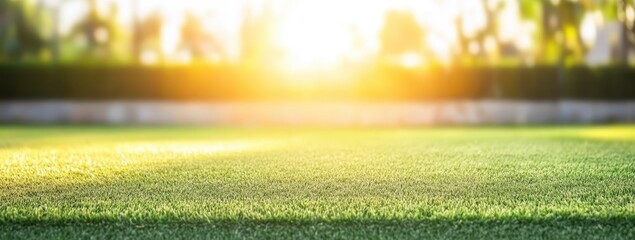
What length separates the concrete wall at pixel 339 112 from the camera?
1512 cm

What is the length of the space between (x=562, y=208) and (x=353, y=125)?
1228cm

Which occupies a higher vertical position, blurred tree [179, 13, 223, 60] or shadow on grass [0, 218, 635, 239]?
blurred tree [179, 13, 223, 60]

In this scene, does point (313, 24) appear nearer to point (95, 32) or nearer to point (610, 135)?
point (95, 32)

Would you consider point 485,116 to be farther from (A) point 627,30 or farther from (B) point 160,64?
(B) point 160,64

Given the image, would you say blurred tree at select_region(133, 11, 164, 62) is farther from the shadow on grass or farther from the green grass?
the shadow on grass

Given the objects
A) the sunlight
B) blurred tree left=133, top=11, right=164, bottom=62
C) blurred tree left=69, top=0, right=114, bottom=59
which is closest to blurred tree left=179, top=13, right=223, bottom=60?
the sunlight

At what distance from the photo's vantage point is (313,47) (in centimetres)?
1507

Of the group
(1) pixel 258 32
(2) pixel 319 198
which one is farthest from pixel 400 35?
(2) pixel 319 198

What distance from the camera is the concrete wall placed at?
15125 mm

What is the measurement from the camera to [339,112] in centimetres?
1531

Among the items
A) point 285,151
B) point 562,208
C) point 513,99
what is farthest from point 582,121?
point 562,208

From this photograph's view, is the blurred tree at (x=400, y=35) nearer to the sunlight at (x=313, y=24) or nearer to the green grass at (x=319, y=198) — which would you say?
the sunlight at (x=313, y=24)

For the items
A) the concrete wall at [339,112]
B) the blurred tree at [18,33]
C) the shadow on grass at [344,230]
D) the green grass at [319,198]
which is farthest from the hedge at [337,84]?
the shadow on grass at [344,230]

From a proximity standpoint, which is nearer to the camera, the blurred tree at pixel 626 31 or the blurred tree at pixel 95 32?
the blurred tree at pixel 626 31
